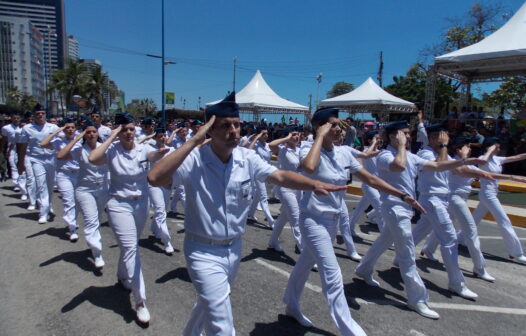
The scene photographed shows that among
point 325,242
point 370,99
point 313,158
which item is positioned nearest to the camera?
point 313,158

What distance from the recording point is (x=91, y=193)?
16.9ft

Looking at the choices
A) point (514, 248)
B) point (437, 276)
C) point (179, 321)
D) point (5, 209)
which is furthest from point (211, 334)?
point (5, 209)

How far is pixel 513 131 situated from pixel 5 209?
1820 cm

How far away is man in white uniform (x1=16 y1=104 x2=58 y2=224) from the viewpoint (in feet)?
24.5

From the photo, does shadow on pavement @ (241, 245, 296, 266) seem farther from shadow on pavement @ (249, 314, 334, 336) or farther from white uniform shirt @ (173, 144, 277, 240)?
white uniform shirt @ (173, 144, 277, 240)

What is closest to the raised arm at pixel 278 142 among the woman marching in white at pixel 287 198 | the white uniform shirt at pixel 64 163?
the woman marching in white at pixel 287 198

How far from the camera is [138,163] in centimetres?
415

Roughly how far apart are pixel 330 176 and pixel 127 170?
228cm

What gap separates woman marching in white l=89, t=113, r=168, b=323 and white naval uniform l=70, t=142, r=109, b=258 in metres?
0.93

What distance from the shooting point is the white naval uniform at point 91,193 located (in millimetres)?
4922

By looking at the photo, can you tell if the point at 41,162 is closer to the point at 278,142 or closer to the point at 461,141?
the point at 278,142

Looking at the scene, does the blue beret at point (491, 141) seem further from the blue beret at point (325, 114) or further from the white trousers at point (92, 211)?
the white trousers at point (92, 211)

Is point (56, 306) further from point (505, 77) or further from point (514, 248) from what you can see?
point (505, 77)

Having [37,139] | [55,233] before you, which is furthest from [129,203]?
[37,139]
